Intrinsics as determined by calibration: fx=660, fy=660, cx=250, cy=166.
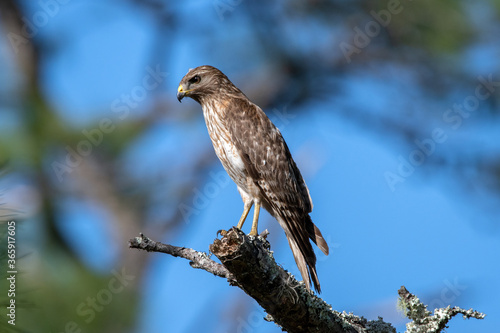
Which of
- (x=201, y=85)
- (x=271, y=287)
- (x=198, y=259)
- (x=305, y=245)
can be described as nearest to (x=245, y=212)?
(x=305, y=245)

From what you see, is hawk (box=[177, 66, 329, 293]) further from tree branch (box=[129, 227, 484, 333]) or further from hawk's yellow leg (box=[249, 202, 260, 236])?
tree branch (box=[129, 227, 484, 333])

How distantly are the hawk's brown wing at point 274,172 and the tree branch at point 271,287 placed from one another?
783mm

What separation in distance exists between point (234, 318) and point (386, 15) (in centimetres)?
376

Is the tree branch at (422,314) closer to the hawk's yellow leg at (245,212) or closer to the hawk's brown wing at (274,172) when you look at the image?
the hawk's brown wing at (274,172)

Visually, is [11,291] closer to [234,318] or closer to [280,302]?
[280,302]

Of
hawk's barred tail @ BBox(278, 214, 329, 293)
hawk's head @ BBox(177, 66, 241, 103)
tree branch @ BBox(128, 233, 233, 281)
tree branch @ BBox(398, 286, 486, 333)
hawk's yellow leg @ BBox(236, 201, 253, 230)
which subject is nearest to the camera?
tree branch @ BBox(128, 233, 233, 281)

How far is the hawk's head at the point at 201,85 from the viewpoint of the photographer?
15.9ft

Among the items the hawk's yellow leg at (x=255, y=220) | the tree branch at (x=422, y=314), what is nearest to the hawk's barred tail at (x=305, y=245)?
the hawk's yellow leg at (x=255, y=220)

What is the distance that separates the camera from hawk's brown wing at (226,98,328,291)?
407cm

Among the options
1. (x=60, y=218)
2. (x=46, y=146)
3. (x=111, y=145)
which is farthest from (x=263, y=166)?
(x=111, y=145)

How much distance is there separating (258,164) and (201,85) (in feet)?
2.85

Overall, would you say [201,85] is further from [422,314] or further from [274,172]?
[422,314]

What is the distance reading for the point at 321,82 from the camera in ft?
27.3

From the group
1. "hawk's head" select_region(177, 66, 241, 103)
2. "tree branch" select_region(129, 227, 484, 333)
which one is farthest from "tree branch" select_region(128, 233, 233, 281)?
"hawk's head" select_region(177, 66, 241, 103)
